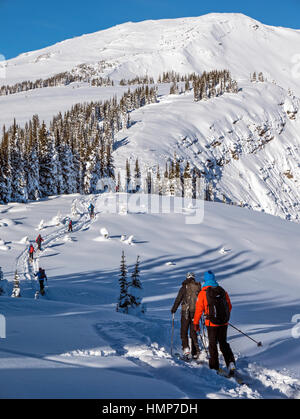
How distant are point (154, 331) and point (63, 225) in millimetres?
21419

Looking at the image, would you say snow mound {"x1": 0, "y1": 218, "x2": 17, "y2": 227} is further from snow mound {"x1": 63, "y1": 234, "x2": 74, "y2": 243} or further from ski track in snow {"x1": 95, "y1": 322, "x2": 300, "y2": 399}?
ski track in snow {"x1": 95, "y1": 322, "x2": 300, "y2": 399}

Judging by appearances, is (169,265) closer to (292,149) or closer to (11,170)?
(11,170)

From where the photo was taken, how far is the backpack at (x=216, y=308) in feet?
20.2

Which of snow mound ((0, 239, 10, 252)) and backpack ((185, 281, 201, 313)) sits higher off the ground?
backpack ((185, 281, 201, 313))

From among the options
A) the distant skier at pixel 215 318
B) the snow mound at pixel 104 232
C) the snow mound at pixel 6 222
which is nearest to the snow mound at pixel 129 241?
the snow mound at pixel 104 232

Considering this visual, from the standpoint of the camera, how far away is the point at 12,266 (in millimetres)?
19281

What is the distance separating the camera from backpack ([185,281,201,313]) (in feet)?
23.3

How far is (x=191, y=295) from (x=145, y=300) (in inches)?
330

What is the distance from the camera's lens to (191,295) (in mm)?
7168

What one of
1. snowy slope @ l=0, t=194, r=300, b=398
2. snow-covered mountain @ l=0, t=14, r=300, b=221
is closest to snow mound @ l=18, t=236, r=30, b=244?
snowy slope @ l=0, t=194, r=300, b=398

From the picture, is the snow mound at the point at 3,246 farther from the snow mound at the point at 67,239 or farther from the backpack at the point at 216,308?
the backpack at the point at 216,308

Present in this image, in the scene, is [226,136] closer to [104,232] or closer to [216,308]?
[104,232]

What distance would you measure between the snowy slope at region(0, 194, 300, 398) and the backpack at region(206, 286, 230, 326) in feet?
2.98

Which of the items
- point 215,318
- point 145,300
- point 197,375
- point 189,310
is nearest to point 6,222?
point 145,300
